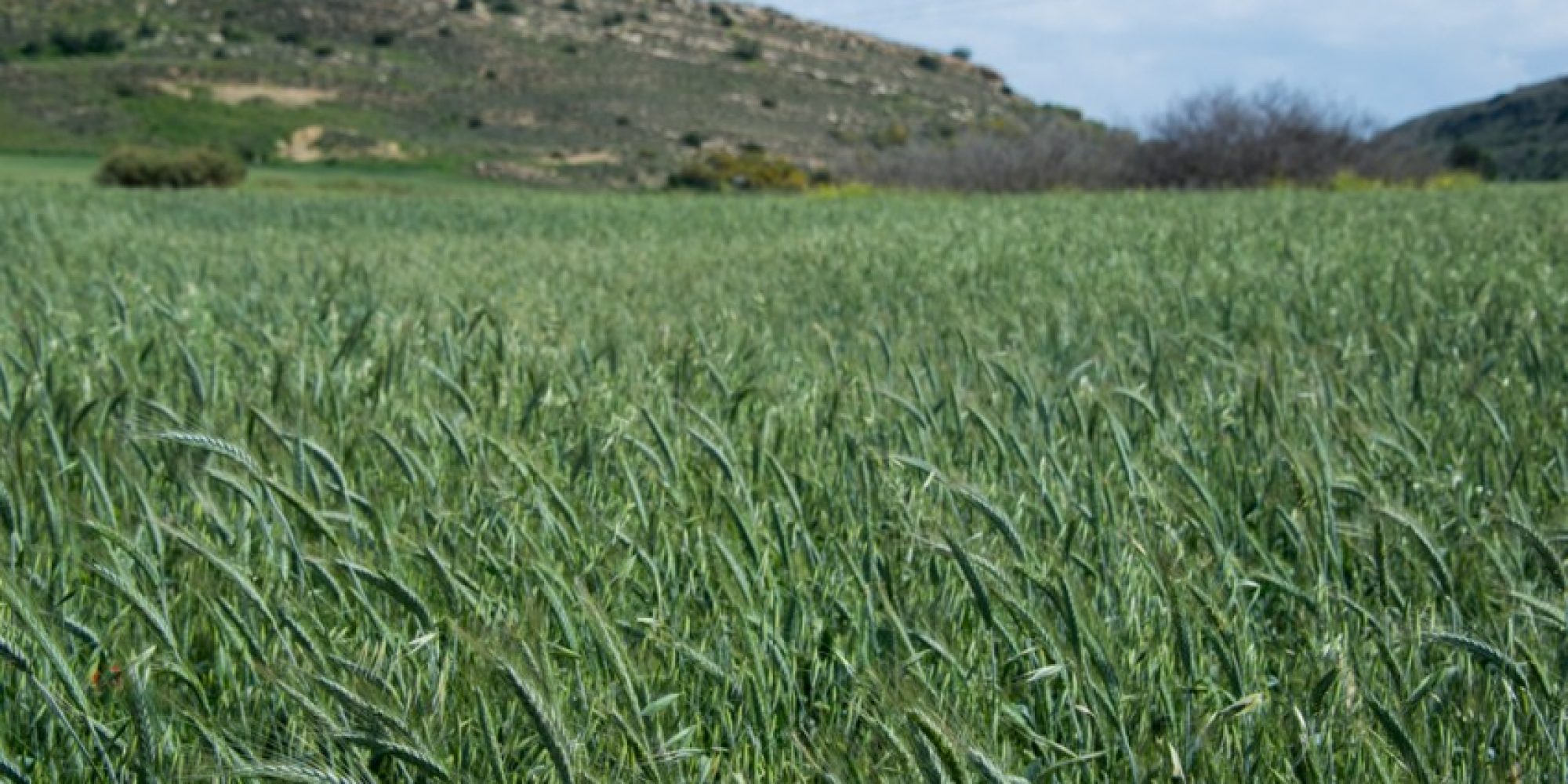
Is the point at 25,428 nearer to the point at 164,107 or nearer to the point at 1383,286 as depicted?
the point at 1383,286

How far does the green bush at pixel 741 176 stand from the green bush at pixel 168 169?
1277cm

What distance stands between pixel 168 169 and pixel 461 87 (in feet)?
104

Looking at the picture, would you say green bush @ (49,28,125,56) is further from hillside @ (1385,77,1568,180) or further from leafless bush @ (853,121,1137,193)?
hillside @ (1385,77,1568,180)

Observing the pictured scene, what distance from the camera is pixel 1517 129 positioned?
57219 mm

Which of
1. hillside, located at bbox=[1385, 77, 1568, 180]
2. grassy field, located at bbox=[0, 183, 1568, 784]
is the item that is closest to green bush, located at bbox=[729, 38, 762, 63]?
hillside, located at bbox=[1385, 77, 1568, 180]

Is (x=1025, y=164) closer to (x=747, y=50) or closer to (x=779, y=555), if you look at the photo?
(x=779, y=555)

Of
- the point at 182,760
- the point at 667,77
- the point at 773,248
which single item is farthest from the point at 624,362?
the point at 667,77

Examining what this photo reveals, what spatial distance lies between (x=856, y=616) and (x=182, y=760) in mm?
837

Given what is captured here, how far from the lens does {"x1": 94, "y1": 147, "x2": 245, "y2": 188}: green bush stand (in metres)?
31.7

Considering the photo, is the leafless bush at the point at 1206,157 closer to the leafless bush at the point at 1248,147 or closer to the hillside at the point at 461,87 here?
the leafless bush at the point at 1248,147

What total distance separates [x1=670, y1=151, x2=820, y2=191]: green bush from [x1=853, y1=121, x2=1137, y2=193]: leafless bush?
4.42 metres

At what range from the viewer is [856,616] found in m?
1.90

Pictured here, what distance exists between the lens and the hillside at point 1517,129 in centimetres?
4716

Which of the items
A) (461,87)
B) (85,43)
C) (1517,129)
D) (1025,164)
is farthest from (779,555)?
(85,43)
